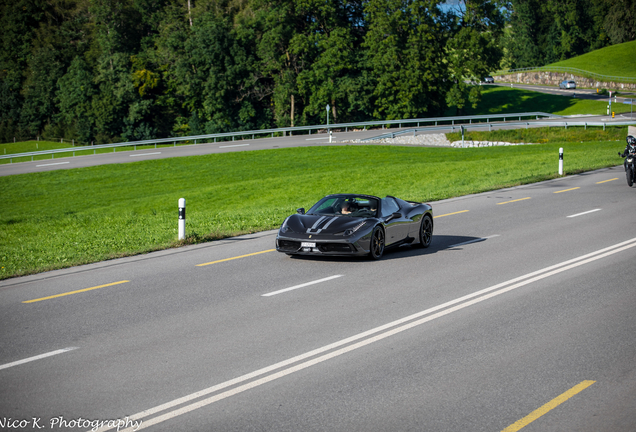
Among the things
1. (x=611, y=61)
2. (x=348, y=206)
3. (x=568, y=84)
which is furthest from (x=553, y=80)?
(x=348, y=206)

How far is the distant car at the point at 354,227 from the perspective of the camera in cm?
1138

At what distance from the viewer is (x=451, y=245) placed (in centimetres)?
1354

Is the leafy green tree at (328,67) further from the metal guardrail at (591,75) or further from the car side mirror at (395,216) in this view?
the car side mirror at (395,216)

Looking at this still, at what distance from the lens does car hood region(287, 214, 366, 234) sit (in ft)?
37.8

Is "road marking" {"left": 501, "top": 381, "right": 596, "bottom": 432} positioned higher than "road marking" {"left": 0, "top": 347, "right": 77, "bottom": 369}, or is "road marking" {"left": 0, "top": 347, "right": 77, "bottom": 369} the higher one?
"road marking" {"left": 0, "top": 347, "right": 77, "bottom": 369}

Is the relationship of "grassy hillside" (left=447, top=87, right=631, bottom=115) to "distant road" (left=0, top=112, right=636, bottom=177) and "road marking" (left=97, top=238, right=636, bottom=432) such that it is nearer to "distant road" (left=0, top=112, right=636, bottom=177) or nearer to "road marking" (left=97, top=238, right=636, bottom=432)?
"distant road" (left=0, top=112, right=636, bottom=177)

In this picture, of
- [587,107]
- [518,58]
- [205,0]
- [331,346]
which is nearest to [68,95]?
[205,0]

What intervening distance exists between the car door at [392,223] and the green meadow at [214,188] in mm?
4313

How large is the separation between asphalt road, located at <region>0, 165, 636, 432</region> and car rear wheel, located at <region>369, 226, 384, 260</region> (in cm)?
20

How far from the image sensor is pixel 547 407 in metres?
5.30

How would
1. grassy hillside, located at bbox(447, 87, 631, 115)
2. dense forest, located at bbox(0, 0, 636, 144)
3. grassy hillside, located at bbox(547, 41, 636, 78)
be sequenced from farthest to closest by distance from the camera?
grassy hillside, located at bbox(547, 41, 636, 78), grassy hillside, located at bbox(447, 87, 631, 115), dense forest, located at bbox(0, 0, 636, 144)

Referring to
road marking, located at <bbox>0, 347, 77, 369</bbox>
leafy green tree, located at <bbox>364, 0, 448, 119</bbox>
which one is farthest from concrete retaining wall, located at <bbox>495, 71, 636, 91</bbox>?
road marking, located at <bbox>0, 347, 77, 369</bbox>

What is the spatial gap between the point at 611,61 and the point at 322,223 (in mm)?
113187

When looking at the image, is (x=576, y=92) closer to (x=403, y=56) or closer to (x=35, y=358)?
(x=403, y=56)
